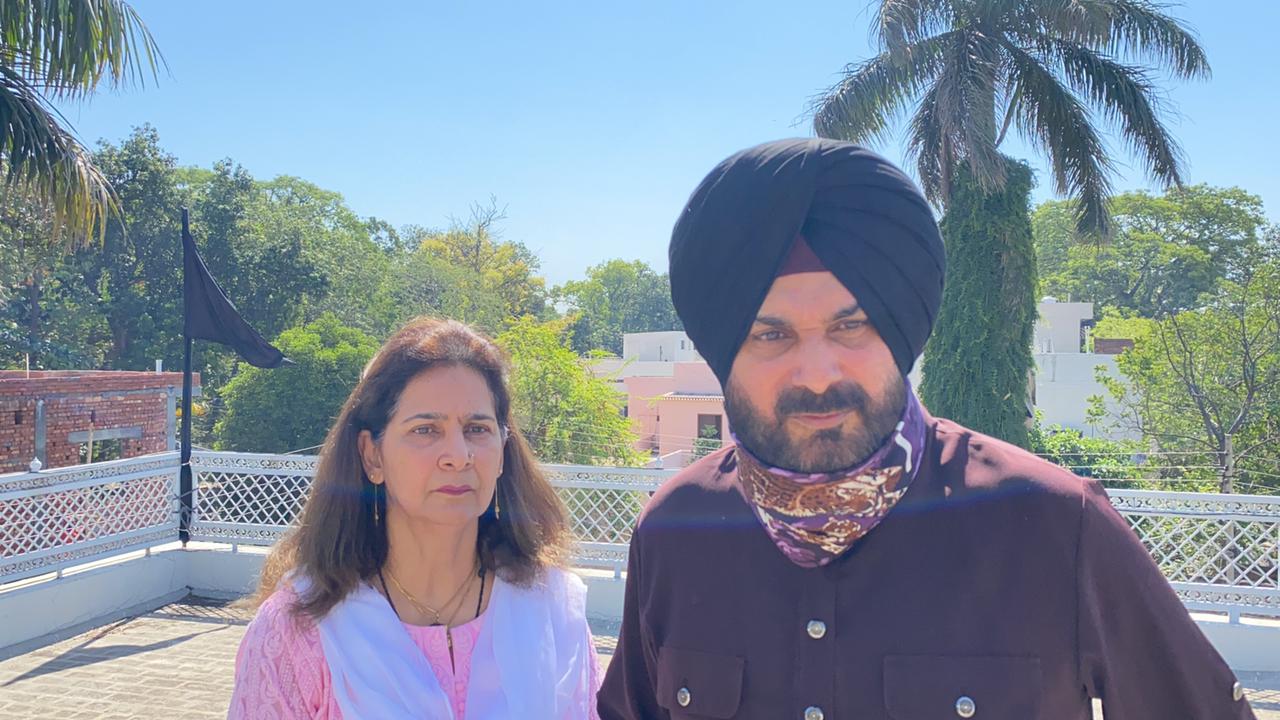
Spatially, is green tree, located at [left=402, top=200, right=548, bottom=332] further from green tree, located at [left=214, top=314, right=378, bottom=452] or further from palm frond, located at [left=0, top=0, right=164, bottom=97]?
palm frond, located at [left=0, top=0, right=164, bottom=97]

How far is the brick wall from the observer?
11.8m

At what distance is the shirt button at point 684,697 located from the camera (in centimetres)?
130

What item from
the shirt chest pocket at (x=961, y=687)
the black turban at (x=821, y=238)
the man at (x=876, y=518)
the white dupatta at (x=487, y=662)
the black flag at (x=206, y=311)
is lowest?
the white dupatta at (x=487, y=662)

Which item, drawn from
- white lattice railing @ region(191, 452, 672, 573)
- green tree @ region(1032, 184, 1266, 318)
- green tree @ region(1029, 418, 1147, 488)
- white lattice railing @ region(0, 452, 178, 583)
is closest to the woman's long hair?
white lattice railing @ region(191, 452, 672, 573)

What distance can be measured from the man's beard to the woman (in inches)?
45.1

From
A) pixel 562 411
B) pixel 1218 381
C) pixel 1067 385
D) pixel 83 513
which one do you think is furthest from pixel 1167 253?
pixel 83 513

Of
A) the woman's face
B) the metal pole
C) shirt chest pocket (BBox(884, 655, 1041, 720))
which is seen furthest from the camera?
the metal pole

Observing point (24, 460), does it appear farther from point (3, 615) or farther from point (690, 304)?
point (690, 304)

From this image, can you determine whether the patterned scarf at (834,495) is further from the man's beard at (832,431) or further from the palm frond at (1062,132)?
the palm frond at (1062,132)

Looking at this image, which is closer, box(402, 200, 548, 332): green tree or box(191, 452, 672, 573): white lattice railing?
box(191, 452, 672, 573): white lattice railing

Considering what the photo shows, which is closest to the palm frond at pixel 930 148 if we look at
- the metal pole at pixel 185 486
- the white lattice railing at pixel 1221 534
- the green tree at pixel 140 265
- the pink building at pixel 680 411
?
the white lattice railing at pixel 1221 534

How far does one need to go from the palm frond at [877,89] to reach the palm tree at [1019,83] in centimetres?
1

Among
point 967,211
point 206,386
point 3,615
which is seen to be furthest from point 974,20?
point 206,386

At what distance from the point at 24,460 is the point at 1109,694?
44.9 ft
